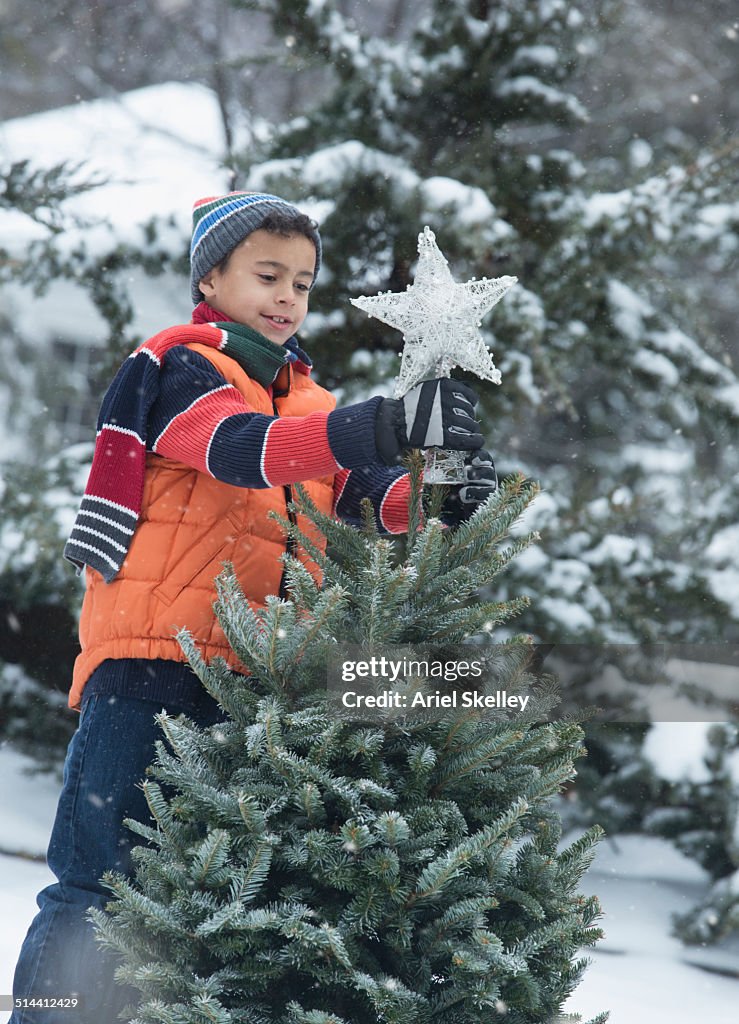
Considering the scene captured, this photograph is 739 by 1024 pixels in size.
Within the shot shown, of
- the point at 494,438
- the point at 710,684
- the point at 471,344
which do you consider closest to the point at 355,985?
the point at 471,344

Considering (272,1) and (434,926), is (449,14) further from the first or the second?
(434,926)

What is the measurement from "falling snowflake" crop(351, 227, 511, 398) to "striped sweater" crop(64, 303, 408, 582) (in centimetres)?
15

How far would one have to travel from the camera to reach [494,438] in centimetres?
412

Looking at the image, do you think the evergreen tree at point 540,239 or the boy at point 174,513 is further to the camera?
the evergreen tree at point 540,239

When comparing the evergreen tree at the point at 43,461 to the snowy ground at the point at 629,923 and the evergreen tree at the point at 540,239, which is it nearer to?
the snowy ground at the point at 629,923

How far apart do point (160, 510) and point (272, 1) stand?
3.19 metres

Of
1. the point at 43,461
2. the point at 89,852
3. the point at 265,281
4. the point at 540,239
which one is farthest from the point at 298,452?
the point at 43,461

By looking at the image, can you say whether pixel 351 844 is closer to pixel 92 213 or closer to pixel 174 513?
pixel 174 513

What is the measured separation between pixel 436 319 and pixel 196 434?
47cm

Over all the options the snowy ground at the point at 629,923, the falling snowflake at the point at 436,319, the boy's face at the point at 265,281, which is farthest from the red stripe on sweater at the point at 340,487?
the snowy ground at the point at 629,923

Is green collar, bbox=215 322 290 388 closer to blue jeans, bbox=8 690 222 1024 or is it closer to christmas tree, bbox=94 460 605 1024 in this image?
christmas tree, bbox=94 460 605 1024

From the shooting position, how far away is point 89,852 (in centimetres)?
161

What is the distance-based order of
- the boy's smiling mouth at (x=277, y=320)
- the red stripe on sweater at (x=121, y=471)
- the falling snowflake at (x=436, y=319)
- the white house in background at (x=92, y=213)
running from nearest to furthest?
1. the falling snowflake at (x=436, y=319)
2. the red stripe on sweater at (x=121, y=471)
3. the boy's smiling mouth at (x=277, y=320)
4. the white house in background at (x=92, y=213)

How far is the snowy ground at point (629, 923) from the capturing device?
10.4 feet
